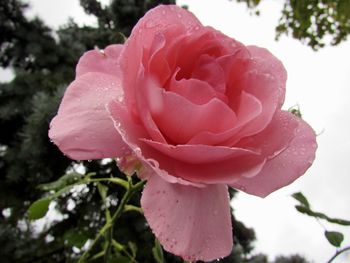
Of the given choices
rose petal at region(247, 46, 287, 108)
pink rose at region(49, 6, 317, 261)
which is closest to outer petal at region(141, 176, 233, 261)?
pink rose at region(49, 6, 317, 261)

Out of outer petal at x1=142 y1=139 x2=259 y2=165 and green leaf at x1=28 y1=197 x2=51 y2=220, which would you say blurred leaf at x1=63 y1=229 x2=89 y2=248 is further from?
outer petal at x1=142 y1=139 x2=259 y2=165

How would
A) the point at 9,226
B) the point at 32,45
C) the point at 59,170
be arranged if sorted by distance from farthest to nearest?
1. the point at 32,45
2. the point at 9,226
3. the point at 59,170

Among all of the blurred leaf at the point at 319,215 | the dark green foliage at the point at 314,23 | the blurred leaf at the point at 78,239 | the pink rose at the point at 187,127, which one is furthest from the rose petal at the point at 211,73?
the dark green foliage at the point at 314,23

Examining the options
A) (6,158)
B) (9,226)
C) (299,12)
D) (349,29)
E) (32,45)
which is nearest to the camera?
(6,158)

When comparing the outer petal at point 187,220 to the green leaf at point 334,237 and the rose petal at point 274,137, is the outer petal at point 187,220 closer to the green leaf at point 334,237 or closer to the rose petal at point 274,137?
the rose petal at point 274,137

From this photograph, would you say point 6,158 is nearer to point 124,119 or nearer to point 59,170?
point 59,170

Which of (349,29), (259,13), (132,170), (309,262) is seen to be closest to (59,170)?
(309,262)
